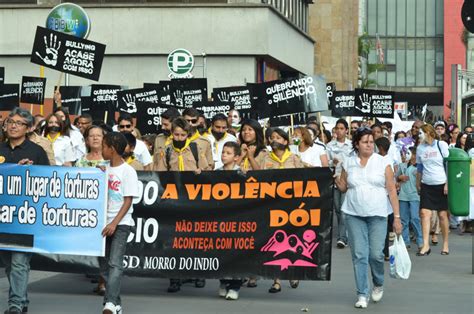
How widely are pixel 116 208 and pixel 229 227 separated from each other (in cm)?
177

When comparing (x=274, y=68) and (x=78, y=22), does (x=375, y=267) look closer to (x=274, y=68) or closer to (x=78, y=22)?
(x=78, y=22)

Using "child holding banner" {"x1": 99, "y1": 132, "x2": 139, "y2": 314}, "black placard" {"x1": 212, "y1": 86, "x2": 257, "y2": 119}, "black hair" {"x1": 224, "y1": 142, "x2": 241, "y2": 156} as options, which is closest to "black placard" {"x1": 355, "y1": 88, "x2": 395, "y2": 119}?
"black placard" {"x1": 212, "y1": 86, "x2": 257, "y2": 119}

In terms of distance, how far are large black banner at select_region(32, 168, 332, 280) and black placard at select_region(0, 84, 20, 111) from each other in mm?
12248

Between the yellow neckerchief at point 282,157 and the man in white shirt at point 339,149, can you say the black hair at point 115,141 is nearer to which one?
the yellow neckerchief at point 282,157

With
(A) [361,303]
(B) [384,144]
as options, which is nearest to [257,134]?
(A) [361,303]

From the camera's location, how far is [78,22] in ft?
101

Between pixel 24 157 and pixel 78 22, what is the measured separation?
2022cm

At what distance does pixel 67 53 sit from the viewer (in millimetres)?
20578

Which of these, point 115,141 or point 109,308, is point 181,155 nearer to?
point 115,141

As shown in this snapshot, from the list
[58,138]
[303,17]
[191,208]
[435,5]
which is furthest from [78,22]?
[435,5]

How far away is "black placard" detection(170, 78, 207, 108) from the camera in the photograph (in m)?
22.3

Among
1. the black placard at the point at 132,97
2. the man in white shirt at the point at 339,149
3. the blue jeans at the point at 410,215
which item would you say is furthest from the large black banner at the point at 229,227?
the black placard at the point at 132,97

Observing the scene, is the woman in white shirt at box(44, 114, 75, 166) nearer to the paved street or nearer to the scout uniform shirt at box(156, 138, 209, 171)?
the paved street

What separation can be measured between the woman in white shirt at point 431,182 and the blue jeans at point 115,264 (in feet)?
24.2
